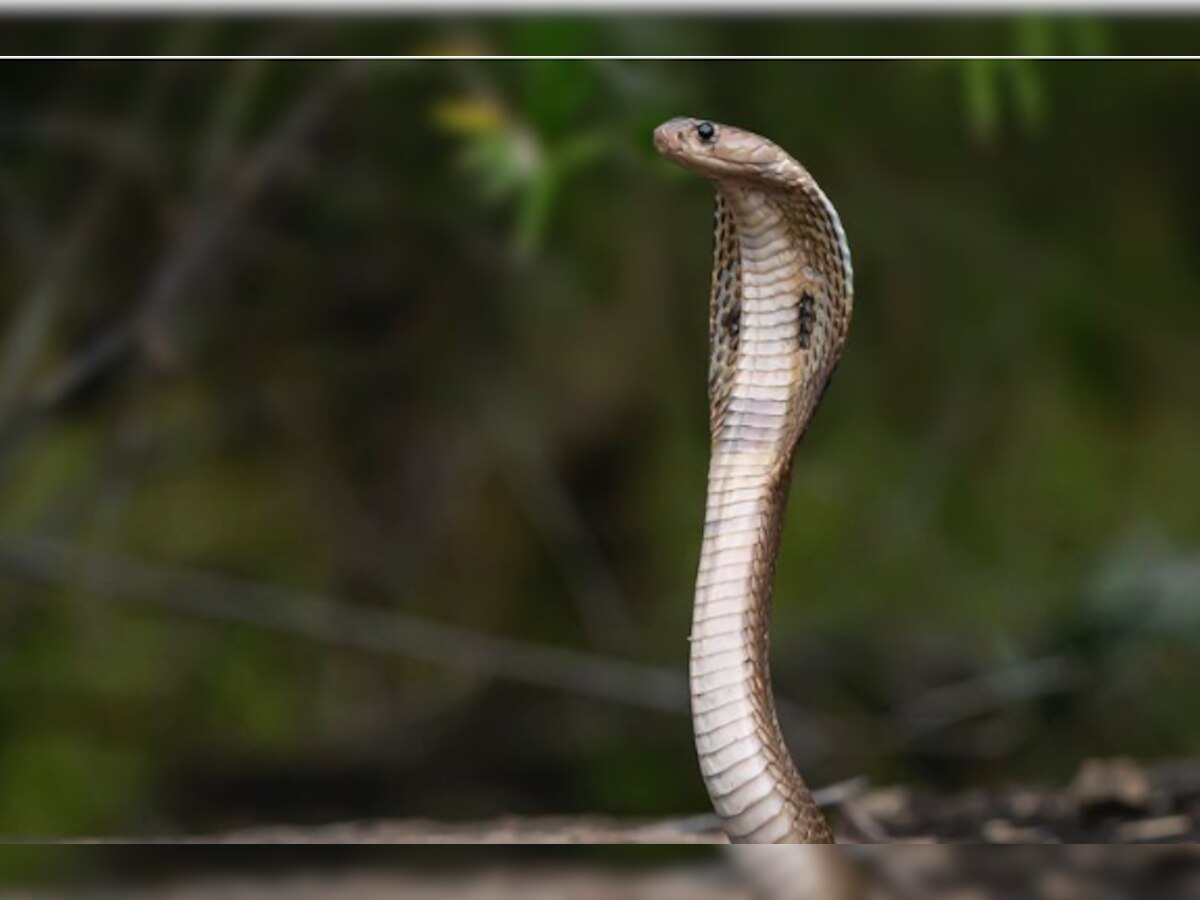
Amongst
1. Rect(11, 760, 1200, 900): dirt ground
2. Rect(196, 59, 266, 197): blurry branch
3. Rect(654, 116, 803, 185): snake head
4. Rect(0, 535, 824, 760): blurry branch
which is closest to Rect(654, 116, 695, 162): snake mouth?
Rect(654, 116, 803, 185): snake head

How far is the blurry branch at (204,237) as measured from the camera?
6.67 ft

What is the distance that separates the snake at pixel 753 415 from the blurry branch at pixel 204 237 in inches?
46.8

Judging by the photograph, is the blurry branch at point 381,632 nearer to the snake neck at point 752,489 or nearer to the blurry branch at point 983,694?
the blurry branch at point 983,694

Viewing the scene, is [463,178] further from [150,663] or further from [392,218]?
[150,663]

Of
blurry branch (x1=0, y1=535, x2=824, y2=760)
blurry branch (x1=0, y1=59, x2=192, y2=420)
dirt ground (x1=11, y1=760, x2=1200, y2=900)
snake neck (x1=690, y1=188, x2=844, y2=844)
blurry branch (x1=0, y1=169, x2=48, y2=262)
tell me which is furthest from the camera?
blurry branch (x1=0, y1=535, x2=824, y2=760)

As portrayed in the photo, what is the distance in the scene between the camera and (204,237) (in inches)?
82.2

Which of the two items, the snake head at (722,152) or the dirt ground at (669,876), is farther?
the snake head at (722,152)

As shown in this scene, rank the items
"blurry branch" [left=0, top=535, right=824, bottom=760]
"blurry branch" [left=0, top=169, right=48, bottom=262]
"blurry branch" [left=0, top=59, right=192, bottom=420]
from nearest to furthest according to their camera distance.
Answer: "blurry branch" [left=0, top=169, right=48, bottom=262] → "blurry branch" [left=0, top=59, right=192, bottom=420] → "blurry branch" [left=0, top=535, right=824, bottom=760]

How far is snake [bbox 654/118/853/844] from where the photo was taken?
0.76 meters

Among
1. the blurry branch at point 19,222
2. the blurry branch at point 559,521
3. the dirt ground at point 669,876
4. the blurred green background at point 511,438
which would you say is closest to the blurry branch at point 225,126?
the blurred green background at point 511,438

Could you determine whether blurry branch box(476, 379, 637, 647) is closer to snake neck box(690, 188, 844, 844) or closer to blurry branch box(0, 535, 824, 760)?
blurry branch box(0, 535, 824, 760)

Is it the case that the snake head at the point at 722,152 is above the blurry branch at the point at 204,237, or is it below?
below

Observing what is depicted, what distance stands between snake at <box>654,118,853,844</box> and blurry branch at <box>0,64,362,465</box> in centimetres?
119

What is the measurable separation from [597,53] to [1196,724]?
3.35ft
